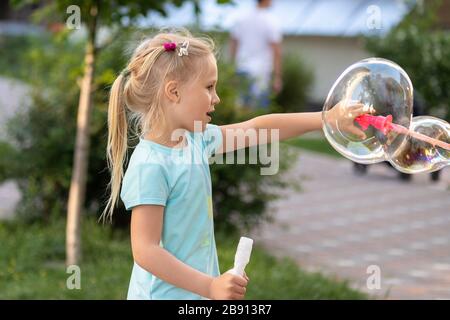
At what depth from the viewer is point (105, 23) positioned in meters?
5.42

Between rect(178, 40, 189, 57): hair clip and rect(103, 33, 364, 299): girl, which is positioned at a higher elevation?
rect(178, 40, 189, 57): hair clip

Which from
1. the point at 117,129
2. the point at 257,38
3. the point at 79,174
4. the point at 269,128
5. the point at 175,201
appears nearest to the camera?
the point at 175,201

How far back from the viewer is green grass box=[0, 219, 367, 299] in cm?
484

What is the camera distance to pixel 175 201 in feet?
8.96

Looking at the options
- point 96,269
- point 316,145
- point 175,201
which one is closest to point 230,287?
point 175,201

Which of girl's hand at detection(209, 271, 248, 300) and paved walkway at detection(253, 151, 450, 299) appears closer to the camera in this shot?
girl's hand at detection(209, 271, 248, 300)

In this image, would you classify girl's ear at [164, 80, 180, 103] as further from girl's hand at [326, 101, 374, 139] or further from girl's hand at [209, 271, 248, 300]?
girl's hand at [209, 271, 248, 300]

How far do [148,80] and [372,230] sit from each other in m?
4.91

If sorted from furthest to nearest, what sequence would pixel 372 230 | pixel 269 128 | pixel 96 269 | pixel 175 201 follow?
1. pixel 372 230
2. pixel 96 269
3. pixel 269 128
4. pixel 175 201

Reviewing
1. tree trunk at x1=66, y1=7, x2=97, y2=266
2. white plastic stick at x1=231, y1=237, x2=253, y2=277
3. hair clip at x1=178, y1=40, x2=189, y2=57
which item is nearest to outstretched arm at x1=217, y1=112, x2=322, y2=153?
hair clip at x1=178, y1=40, x2=189, y2=57

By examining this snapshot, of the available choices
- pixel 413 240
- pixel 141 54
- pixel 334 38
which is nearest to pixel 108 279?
pixel 141 54

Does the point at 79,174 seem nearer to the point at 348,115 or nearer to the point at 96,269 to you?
the point at 96,269

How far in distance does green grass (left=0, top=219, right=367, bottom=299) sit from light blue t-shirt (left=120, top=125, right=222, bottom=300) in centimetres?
194
